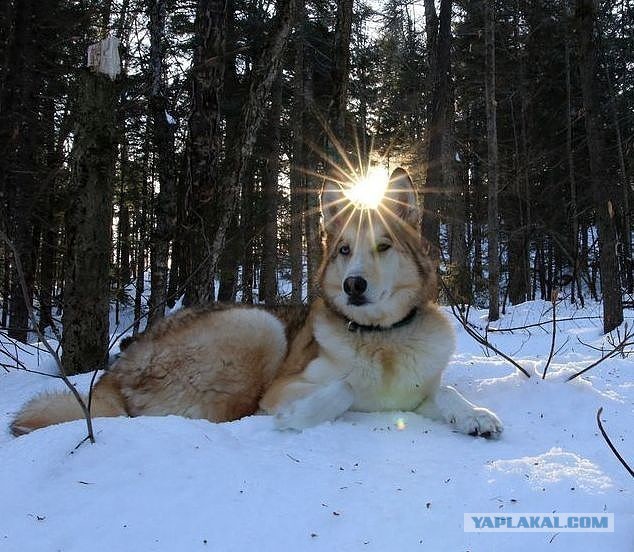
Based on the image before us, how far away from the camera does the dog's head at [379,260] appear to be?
3428 millimetres

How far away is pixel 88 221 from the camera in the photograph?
5152 millimetres

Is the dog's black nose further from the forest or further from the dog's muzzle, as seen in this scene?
the forest

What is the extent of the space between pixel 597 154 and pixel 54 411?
28.9 ft

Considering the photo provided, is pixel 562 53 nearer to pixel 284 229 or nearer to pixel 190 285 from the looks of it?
pixel 284 229

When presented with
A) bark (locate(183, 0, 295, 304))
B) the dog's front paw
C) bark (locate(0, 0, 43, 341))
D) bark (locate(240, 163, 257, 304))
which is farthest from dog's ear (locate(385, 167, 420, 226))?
bark (locate(240, 163, 257, 304))

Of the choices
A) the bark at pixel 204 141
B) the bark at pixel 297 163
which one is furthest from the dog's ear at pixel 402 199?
the bark at pixel 297 163

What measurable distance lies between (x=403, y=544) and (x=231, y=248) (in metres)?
11.3

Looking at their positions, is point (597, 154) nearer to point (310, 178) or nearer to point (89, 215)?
point (89, 215)

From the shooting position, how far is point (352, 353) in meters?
3.43

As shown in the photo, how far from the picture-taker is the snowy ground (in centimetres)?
172

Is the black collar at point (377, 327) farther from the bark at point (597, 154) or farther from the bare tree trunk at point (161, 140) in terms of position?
the bark at point (597, 154)

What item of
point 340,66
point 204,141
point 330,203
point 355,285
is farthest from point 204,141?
point 355,285

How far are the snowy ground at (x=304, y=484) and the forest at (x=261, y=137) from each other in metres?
0.98

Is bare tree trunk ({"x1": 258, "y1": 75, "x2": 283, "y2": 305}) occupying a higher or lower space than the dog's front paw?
higher
